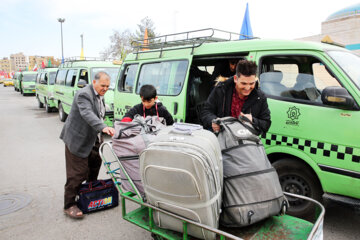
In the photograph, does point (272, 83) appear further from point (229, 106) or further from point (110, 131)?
point (110, 131)

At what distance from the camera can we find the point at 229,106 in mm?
2791

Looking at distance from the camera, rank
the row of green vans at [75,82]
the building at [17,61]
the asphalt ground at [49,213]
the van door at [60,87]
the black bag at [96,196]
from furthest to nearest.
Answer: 1. the building at [17,61]
2. the van door at [60,87]
3. the row of green vans at [75,82]
4. the black bag at [96,196]
5. the asphalt ground at [49,213]

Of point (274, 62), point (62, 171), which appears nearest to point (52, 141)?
point (62, 171)

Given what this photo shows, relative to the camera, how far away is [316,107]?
2.93 metres

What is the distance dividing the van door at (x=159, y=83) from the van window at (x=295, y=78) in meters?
1.28

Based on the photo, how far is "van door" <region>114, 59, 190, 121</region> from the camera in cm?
429

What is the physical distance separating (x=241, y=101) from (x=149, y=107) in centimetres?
112

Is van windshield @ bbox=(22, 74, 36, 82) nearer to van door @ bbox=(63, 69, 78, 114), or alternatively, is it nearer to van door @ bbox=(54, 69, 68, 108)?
van door @ bbox=(54, 69, 68, 108)

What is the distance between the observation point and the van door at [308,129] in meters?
2.72

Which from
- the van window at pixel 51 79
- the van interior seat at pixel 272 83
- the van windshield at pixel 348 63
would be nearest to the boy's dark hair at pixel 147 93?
the van interior seat at pixel 272 83

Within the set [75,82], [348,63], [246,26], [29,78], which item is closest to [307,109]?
[348,63]

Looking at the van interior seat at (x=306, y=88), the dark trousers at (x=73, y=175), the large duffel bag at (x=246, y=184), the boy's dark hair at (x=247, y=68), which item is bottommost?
the dark trousers at (x=73, y=175)

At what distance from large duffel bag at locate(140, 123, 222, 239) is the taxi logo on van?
4.70 ft

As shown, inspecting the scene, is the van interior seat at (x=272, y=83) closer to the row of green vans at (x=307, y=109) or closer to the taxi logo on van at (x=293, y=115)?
the row of green vans at (x=307, y=109)
